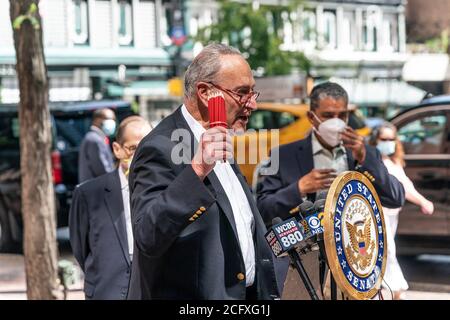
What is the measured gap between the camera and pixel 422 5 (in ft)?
174

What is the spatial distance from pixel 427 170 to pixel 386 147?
6.60 ft

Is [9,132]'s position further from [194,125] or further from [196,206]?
[196,206]

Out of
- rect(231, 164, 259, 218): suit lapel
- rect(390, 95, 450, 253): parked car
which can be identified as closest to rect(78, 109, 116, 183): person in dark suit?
rect(390, 95, 450, 253): parked car

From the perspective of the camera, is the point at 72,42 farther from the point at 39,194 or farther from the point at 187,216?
the point at 187,216

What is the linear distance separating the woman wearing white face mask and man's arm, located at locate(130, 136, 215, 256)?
3940 mm

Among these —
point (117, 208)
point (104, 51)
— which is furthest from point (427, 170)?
point (104, 51)

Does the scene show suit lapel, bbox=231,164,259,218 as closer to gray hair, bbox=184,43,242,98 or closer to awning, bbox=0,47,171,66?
gray hair, bbox=184,43,242,98

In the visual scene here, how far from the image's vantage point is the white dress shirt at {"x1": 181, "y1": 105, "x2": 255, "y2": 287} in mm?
4008

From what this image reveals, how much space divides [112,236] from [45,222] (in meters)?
2.48

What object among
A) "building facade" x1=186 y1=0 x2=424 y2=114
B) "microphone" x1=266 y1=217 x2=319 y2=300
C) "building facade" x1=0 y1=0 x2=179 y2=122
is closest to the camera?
"microphone" x1=266 y1=217 x2=319 y2=300

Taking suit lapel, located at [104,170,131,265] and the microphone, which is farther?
suit lapel, located at [104,170,131,265]

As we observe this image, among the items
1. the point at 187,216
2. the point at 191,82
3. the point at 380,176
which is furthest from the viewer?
the point at 380,176

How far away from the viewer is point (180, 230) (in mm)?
3748
